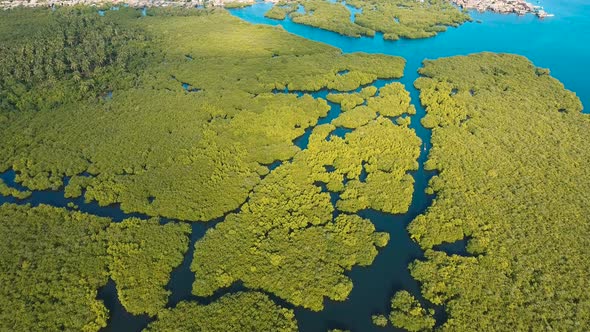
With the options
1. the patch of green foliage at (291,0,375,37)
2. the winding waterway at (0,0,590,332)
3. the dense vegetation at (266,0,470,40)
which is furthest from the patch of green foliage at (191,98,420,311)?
the dense vegetation at (266,0,470,40)

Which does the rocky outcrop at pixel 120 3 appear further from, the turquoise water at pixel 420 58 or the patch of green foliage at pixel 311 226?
the patch of green foliage at pixel 311 226

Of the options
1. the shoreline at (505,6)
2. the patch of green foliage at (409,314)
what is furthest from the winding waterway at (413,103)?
the shoreline at (505,6)

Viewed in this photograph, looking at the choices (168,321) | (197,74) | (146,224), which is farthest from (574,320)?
(197,74)

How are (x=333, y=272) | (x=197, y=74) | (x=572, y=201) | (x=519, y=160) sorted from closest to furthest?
(x=333, y=272) < (x=572, y=201) < (x=519, y=160) < (x=197, y=74)

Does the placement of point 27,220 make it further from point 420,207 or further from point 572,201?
point 572,201

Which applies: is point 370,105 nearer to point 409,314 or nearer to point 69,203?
point 409,314

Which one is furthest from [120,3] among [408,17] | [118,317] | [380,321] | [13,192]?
[380,321]
